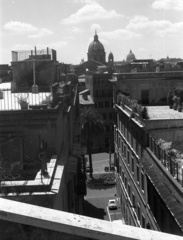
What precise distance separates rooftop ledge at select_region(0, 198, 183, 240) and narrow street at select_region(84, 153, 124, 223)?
31.7 m

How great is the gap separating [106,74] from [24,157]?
210 ft

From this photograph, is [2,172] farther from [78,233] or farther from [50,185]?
[78,233]

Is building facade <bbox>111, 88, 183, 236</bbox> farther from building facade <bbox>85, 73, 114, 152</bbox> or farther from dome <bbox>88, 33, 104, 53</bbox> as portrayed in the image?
dome <bbox>88, 33, 104, 53</bbox>

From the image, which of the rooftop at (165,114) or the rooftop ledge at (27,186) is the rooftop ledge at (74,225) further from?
the rooftop at (165,114)

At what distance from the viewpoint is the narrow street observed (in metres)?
37.7

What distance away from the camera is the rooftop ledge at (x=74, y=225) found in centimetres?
411

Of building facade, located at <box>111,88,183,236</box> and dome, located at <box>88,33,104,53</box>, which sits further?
dome, located at <box>88,33,104,53</box>

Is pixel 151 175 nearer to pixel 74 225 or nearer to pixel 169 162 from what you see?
pixel 169 162

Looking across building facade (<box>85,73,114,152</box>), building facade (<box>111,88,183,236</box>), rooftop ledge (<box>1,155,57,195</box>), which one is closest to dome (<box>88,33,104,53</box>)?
building facade (<box>85,73,114,152</box>)

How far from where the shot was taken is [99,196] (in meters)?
44.2

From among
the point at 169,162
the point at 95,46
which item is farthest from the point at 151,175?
the point at 95,46

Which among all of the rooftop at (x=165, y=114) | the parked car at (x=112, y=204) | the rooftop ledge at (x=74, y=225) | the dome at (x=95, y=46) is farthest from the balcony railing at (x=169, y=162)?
the dome at (x=95, y=46)

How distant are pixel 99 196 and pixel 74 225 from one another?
40715 mm

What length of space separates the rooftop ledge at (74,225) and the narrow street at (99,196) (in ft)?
104
